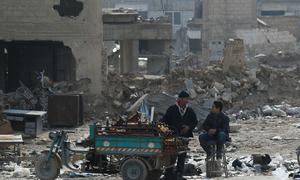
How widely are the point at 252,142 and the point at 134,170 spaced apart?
851cm

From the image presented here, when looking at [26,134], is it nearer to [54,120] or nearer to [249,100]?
[54,120]

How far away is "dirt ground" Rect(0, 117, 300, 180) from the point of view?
18.6 meters

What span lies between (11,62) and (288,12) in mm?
55945

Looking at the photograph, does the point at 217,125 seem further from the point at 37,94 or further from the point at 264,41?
the point at 264,41

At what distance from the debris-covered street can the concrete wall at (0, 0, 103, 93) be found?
3 cm

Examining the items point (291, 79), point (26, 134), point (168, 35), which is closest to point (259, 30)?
point (168, 35)

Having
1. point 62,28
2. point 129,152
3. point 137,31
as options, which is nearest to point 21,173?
point 129,152

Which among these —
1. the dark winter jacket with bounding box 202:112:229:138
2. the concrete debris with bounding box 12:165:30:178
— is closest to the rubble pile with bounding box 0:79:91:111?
the concrete debris with bounding box 12:165:30:178

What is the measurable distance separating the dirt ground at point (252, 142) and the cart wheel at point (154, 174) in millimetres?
841

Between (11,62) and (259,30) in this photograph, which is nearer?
(11,62)

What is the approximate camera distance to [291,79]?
104 feet

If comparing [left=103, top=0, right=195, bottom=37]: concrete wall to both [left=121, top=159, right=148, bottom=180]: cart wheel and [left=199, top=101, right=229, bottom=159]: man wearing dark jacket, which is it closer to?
[left=199, top=101, right=229, bottom=159]: man wearing dark jacket

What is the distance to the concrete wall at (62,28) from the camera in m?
28.8

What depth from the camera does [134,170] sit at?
13.9 m
